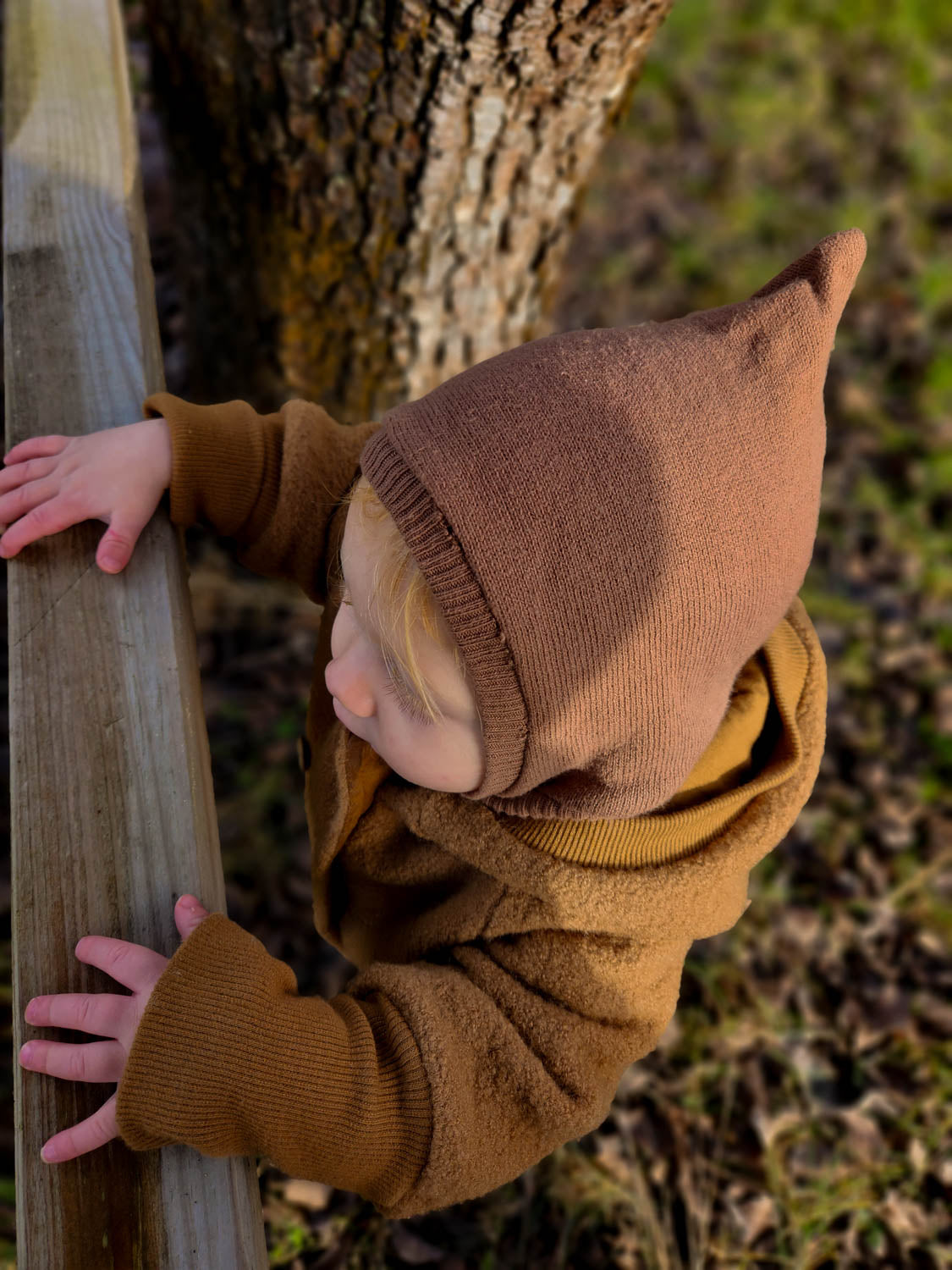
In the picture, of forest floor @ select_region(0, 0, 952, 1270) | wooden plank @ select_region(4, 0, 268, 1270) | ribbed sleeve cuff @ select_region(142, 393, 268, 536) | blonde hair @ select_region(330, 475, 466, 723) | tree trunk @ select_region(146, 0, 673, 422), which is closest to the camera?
wooden plank @ select_region(4, 0, 268, 1270)

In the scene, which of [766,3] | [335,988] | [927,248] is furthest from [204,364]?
[766,3]

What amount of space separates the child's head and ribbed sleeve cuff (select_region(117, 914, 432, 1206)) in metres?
0.40

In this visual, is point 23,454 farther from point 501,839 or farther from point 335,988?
point 335,988

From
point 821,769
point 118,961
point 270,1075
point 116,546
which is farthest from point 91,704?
point 821,769

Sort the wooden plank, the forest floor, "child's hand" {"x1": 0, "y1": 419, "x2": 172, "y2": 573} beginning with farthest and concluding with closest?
1. the forest floor
2. "child's hand" {"x1": 0, "y1": 419, "x2": 172, "y2": 573}
3. the wooden plank

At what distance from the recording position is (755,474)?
140cm

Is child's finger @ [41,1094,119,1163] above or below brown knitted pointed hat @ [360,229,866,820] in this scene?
below

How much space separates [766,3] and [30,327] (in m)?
5.19

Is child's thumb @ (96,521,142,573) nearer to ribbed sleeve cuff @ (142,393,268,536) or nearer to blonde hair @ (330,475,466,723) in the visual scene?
ribbed sleeve cuff @ (142,393,268,536)

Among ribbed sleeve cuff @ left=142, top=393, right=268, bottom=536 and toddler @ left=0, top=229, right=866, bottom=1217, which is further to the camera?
ribbed sleeve cuff @ left=142, top=393, right=268, bottom=536

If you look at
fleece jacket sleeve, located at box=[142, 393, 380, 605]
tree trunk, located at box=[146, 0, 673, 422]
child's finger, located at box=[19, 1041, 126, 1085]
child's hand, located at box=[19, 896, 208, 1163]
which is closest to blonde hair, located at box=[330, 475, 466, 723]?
fleece jacket sleeve, located at box=[142, 393, 380, 605]

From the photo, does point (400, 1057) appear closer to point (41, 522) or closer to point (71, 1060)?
point (71, 1060)

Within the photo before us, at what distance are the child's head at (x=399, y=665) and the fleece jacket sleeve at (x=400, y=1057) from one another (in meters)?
0.37

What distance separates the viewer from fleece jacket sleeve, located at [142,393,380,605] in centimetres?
187
